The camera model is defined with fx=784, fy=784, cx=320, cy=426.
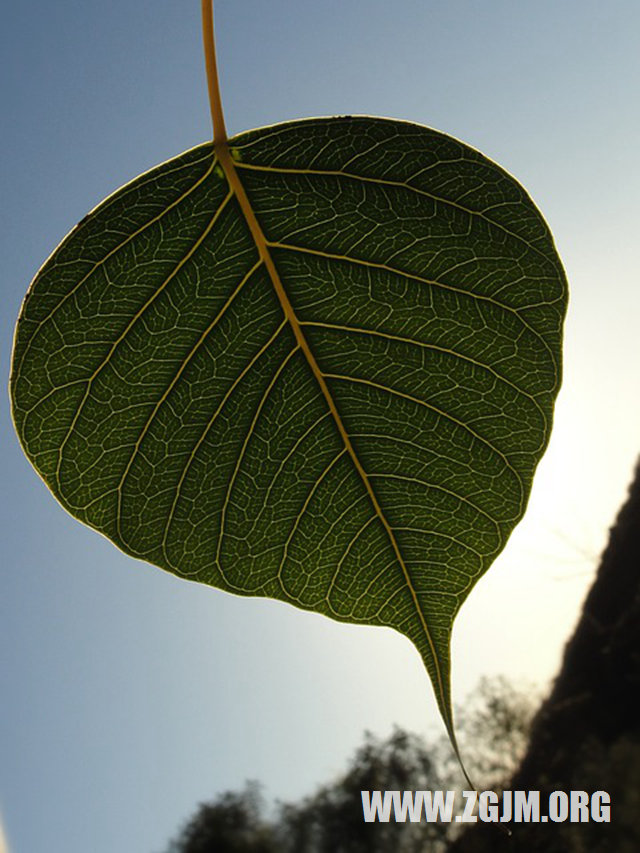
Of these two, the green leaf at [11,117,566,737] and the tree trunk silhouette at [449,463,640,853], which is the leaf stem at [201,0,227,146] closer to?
the green leaf at [11,117,566,737]

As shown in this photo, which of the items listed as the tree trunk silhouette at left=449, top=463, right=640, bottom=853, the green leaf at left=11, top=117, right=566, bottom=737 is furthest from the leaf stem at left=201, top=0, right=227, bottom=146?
the tree trunk silhouette at left=449, top=463, right=640, bottom=853

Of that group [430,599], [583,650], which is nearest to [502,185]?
[430,599]

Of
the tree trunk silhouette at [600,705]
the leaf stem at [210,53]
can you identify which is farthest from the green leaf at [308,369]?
the tree trunk silhouette at [600,705]

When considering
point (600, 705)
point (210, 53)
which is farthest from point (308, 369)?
point (600, 705)

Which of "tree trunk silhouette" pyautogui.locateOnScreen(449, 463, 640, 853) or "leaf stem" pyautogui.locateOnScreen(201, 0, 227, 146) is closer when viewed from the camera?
"leaf stem" pyautogui.locateOnScreen(201, 0, 227, 146)

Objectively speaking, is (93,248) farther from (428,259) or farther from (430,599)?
(430,599)

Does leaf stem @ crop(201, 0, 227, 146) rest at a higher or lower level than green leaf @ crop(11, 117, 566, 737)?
higher
